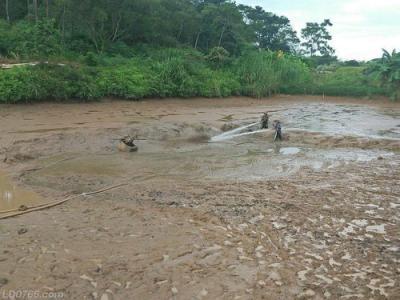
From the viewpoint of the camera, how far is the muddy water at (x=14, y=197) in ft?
21.8

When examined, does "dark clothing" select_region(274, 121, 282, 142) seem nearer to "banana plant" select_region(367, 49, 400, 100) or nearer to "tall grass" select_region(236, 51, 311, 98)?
"tall grass" select_region(236, 51, 311, 98)

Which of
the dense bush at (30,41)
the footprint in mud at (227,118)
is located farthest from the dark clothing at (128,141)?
the dense bush at (30,41)

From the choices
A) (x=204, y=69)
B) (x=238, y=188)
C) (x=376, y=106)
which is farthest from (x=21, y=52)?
(x=376, y=106)

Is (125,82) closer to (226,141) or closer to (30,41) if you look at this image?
(30,41)

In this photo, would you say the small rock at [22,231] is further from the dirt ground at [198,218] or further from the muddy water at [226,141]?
the muddy water at [226,141]

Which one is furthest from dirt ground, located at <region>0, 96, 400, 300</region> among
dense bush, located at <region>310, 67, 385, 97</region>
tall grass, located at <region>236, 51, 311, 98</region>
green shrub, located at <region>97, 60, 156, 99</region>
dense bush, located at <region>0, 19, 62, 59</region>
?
dense bush, located at <region>310, 67, 385, 97</region>

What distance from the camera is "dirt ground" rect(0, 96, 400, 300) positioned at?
14.2 feet

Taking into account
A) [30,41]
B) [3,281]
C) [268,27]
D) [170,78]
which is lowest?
[3,281]

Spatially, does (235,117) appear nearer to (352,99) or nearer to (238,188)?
(238,188)

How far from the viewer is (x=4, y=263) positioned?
4527 millimetres

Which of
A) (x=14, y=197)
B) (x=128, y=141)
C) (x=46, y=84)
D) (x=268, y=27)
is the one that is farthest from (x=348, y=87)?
(x=14, y=197)

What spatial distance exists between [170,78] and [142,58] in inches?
182

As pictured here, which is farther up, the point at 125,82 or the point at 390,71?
the point at 390,71

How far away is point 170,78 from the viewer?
70.6 ft
